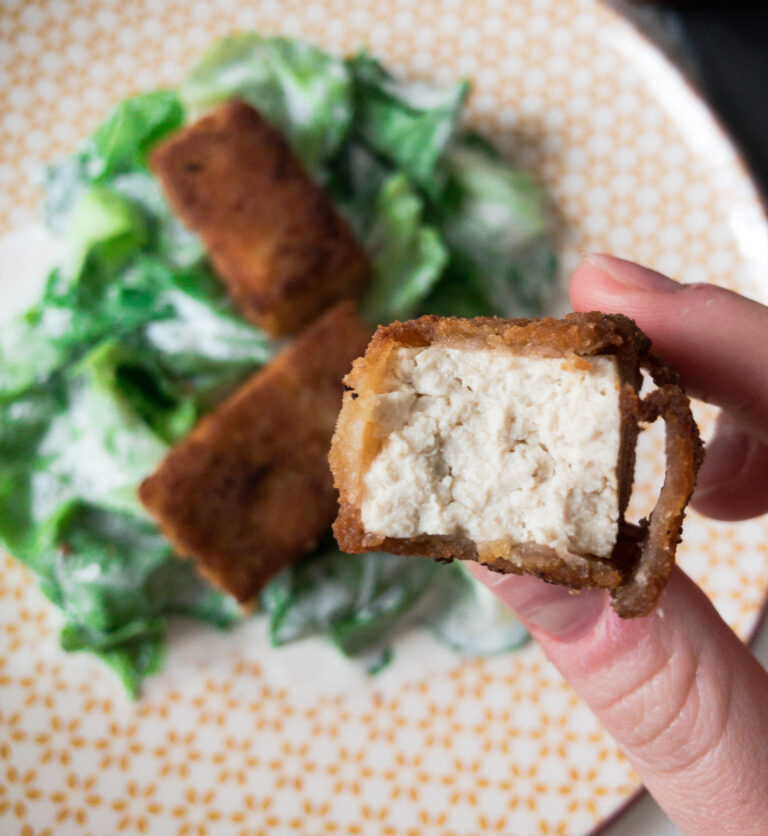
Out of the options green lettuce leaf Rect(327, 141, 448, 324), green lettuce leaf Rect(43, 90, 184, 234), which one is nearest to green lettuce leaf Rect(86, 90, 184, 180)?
green lettuce leaf Rect(43, 90, 184, 234)

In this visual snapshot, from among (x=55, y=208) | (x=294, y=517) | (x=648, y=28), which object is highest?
(x=55, y=208)

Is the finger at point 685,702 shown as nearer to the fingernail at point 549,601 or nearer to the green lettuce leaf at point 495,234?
the fingernail at point 549,601

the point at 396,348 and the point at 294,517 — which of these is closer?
the point at 396,348

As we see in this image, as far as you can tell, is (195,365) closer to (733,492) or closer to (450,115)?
(450,115)

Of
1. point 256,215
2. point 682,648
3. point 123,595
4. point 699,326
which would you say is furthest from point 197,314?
point 682,648

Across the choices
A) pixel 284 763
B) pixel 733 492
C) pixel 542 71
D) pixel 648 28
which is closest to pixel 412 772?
pixel 284 763

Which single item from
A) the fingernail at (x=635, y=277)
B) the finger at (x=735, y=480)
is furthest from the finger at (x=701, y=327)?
the finger at (x=735, y=480)

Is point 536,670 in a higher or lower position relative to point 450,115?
lower
